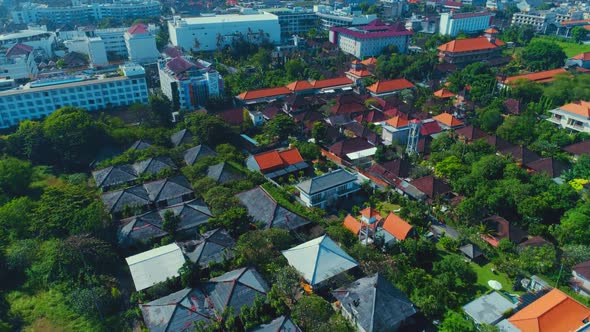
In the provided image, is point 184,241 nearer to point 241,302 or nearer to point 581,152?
point 241,302

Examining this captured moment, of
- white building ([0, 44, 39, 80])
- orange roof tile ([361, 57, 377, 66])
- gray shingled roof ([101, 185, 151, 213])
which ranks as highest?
white building ([0, 44, 39, 80])

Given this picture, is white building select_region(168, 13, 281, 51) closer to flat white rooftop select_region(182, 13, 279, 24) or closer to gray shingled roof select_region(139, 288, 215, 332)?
flat white rooftop select_region(182, 13, 279, 24)

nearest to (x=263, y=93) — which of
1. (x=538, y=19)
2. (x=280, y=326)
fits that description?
(x=280, y=326)

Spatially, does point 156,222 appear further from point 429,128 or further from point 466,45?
point 466,45

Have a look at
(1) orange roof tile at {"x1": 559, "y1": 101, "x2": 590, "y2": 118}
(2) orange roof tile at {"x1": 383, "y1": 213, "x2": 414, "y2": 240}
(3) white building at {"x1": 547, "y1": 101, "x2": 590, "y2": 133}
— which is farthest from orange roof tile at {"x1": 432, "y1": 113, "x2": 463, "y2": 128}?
(2) orange roof tile at {"x1": 383, "y1": 213, "x2": 414, "y2": 240}

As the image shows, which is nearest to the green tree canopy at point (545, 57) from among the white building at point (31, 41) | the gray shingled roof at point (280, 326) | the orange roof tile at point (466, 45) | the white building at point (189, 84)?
the orange roof tile at point (466, 45)

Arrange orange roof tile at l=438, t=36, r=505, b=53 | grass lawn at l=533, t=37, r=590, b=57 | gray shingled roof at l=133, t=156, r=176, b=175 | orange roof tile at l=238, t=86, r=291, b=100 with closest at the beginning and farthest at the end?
gray shingled roof at l=133, t=156, r=176, b=175
orange roof tile at l=238, t=86, r=291, b=100
orange roof tile at l=438, t=36, r=505, b=53
grass lawn at l=533, t=37, r=590, b=57

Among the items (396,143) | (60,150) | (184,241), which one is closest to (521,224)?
(396,143)

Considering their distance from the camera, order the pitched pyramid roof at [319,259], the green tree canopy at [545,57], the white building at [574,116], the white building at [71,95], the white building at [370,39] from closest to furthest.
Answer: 1. the pitched pyramid roof at [319,259]
2. the white building at [574,116]
3. the white building at [71,95]
4. the green tree canopy at [545,57]
5. the white building at [370,39]

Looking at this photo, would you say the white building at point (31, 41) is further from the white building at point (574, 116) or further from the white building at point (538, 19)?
the white building at point (538, 19)
